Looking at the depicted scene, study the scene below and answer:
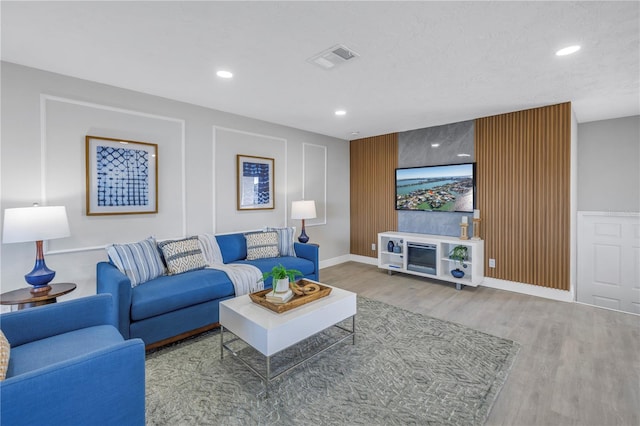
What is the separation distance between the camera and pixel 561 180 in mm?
3537

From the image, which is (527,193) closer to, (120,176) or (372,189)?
Answer: (372,189)

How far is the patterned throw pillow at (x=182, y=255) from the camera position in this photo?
9.67 feet

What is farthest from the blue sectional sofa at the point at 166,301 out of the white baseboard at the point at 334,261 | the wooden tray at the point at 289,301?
the white baseboard at the point at 334,261

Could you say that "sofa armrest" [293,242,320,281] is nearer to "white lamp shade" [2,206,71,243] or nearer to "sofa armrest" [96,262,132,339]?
"sofa armrest" [96,262,132,339]

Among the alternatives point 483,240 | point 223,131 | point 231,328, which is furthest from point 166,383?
point 483,240

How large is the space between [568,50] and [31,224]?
4337mm

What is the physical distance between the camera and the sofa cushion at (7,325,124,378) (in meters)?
1.40

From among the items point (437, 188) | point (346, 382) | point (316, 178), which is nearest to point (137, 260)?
point (346, 382)

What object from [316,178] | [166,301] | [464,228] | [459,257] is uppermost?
[316,178]

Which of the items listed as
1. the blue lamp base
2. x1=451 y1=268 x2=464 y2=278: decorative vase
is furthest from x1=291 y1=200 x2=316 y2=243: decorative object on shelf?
the blue lamp base

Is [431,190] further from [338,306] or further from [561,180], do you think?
[338,306]

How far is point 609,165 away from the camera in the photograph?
4.17 meters

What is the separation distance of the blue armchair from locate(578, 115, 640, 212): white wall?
580cm

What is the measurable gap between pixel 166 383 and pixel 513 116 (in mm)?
4802
